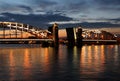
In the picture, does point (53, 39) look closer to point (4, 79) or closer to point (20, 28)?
point (20, 28)

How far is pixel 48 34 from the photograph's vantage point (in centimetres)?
18900

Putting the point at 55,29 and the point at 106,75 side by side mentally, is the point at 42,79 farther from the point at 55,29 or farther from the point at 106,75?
the point at 55,29

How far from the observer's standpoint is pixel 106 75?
34.2 metres

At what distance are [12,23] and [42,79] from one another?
139m

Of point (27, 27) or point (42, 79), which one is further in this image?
point (27, 27)

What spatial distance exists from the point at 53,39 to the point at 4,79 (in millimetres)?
149115

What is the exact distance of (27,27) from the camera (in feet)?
570

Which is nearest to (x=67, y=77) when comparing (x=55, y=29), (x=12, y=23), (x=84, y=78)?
(x=84, y=78)

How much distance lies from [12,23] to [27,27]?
817 centimetres

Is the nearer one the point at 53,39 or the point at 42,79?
the point at 42,79

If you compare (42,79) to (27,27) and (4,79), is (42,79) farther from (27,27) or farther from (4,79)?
(27,27)

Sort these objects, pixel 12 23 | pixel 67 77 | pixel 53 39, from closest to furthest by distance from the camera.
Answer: pixel 67 77, pixel 12 23, pixel 53 39

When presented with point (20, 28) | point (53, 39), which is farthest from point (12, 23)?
point (53, 39)

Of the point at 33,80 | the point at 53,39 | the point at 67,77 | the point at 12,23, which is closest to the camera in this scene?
the point at 33,80
